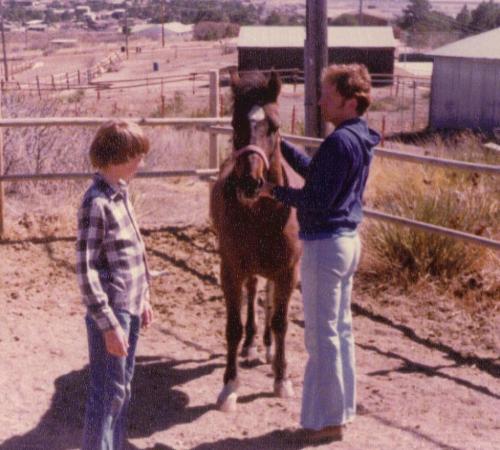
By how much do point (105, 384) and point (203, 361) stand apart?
87.9 inches

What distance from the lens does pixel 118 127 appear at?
326 cm

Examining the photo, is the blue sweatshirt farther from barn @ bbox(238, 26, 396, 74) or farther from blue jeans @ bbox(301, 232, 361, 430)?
barn @ bbox(238, 26, 396, 74)

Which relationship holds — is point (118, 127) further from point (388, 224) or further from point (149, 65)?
point (149, 65)

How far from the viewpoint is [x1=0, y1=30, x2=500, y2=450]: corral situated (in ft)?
14.5

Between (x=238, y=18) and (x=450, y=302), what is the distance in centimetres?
10360

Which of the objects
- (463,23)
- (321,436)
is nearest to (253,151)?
(321,436)

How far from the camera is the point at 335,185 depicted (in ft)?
12.1

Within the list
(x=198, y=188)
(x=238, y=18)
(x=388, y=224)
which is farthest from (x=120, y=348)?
(x=238, y=18)

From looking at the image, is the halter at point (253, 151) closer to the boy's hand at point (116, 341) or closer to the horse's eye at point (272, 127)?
the horse's eye at point (272, 127)

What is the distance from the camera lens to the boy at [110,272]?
319cm

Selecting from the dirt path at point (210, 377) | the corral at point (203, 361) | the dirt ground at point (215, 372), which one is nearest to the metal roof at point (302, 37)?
the corral at point (203, 361)

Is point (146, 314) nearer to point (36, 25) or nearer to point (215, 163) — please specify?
point (215, 163)

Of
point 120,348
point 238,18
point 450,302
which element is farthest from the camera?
point 238,18

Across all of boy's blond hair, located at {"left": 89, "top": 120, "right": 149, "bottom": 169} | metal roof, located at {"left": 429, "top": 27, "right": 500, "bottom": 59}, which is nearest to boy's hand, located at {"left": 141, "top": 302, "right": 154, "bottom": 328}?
boy's blond hair, located at {"left": 89, "top": 120, "right": 149, "bottom": 169}
